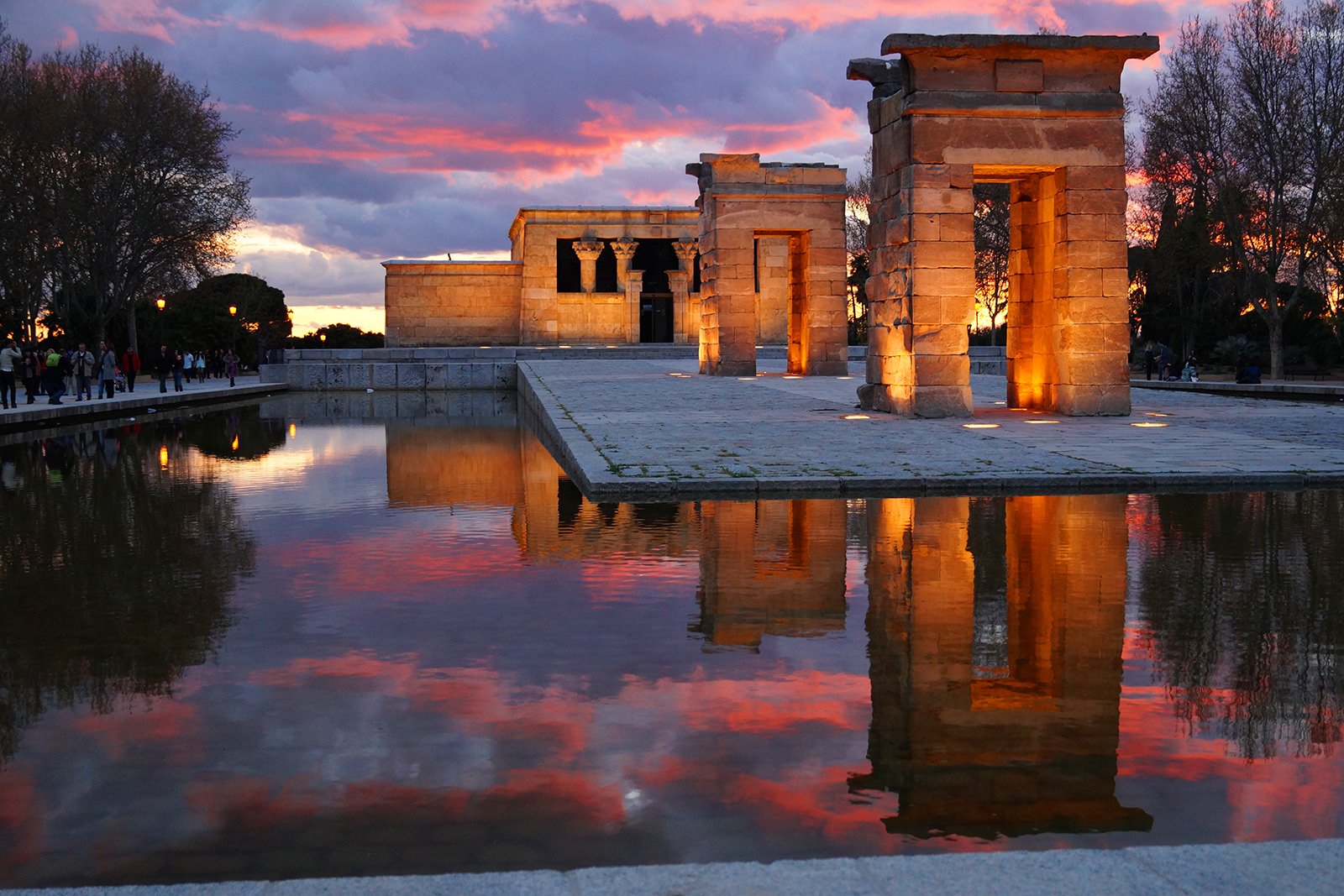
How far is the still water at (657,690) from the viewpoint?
3.98m

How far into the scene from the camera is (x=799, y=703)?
527 cm

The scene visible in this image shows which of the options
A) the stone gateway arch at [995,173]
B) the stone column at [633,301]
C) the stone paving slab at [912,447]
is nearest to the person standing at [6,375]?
the stone paving slab at [912,447]

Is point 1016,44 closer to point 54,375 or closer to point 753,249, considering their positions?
point 753,249

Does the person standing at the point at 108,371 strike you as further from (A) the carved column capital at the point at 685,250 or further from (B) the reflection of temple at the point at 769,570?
(A) the carved column capital at the point at 685,250

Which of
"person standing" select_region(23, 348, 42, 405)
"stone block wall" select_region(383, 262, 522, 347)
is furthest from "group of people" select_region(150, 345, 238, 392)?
"stone block wall" select_region(383, 262, 522, 347)

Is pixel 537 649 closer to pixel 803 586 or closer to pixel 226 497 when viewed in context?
pixel 803 586

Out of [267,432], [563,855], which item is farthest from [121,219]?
[563,855]

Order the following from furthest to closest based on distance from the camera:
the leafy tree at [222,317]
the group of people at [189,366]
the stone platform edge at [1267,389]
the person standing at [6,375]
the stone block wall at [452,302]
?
the leafy tree at [222,317] → the stone block wall at [452,302] → the group of people at [189,366] → the stone platform edge at [1267,389] → the person standing at [6,375]

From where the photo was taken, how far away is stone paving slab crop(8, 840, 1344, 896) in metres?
3.34

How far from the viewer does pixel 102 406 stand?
30.4 m

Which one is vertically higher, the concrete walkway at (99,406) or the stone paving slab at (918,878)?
the concrete walkway at (99,406)

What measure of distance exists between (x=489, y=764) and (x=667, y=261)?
56344 mm

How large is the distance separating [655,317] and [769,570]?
52640 mm

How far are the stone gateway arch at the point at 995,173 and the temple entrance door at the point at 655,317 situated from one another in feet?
131
